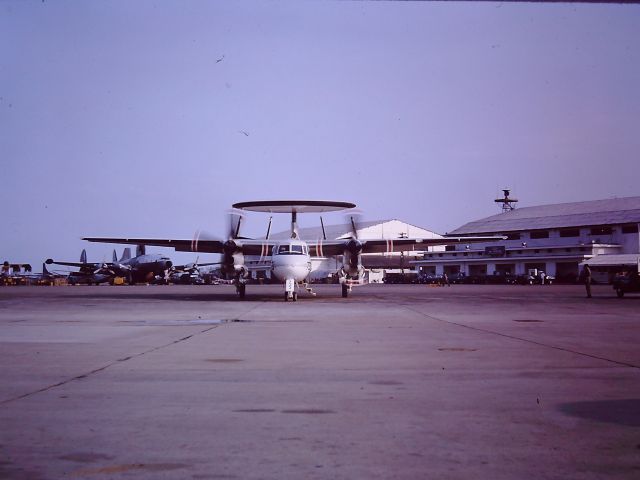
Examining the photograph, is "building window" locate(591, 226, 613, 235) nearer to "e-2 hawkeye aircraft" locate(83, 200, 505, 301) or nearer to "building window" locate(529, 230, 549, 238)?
"building window" locate(529, 230, 549, 238)

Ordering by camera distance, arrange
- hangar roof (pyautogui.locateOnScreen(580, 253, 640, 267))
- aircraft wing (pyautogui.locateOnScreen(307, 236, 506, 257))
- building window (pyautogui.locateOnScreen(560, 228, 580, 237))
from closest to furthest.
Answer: aircraft wing (pyautogui.locateOnScreen(307, 236, 506, 257)) < hangar roof (pyautogui.locateOnScreen(580, 253, 640, 267)) < building window (pyautogui.locateOnScreen(560, 228, 580, 237))

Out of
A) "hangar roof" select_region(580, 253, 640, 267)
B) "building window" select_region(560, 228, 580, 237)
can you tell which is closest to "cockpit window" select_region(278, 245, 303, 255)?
"hangar roof" select_region(580, 253, 640, 267)

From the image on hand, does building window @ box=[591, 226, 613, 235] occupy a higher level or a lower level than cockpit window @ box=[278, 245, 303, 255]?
higher

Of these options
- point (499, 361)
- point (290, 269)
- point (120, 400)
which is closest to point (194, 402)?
point (120, 400)

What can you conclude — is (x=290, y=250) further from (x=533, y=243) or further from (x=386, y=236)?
(x=386, y=236)

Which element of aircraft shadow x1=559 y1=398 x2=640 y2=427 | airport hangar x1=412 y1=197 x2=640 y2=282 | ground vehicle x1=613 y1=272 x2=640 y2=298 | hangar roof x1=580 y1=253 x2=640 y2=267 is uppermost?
airport hangar x1=412 y1=197 x2=640 y2=282

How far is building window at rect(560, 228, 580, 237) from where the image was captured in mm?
91719

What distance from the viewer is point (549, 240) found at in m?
95.1

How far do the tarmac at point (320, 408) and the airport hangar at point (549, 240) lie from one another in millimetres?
66558

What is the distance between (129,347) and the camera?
42.0 ft

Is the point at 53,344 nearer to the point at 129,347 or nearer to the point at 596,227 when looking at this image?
the point at 129,347

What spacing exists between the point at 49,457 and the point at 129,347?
793 centimetres

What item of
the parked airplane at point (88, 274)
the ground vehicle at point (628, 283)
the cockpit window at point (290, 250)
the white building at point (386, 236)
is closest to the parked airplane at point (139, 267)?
the parked airplane at point (88, 274)

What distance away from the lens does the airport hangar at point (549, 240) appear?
281 ft
